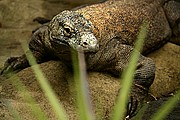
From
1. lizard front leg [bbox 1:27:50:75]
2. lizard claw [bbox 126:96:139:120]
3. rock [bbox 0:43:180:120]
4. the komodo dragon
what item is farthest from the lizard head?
lizard claw [bbox 126:96:139:120]

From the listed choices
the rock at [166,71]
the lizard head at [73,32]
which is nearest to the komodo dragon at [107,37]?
the lizard head at [73,32]

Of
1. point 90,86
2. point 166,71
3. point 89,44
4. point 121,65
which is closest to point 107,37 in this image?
point 121,65

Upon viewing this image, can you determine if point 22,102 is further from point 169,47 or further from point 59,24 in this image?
point 169,47

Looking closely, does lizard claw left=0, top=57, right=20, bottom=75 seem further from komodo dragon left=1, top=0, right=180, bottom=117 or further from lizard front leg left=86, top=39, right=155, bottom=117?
lizard front leg left=86, top=39, right=155, bottom=117

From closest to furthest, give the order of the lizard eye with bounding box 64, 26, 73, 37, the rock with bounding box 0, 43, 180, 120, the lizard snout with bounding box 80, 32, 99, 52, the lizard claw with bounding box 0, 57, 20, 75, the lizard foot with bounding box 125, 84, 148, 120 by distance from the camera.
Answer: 1. the lizard snout with bounding box 80, 32, 99, 52
2. the rock with bounding box 0, 43, 180, 120
3. the lizard eye with bounding box 64, 26, 73, 37
4. the lizard foot with bounding box 125, 84, 148, 120
5. the lizard claw with bounding box 0, 57, 20, 75

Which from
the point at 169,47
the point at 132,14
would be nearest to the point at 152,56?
the point at 169,47

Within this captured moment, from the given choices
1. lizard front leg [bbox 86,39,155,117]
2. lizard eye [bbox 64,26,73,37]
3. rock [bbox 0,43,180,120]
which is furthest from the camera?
lizard front leg [bbox 86,39,155,117]

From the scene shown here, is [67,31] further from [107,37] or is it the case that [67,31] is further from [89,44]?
[107,37]
